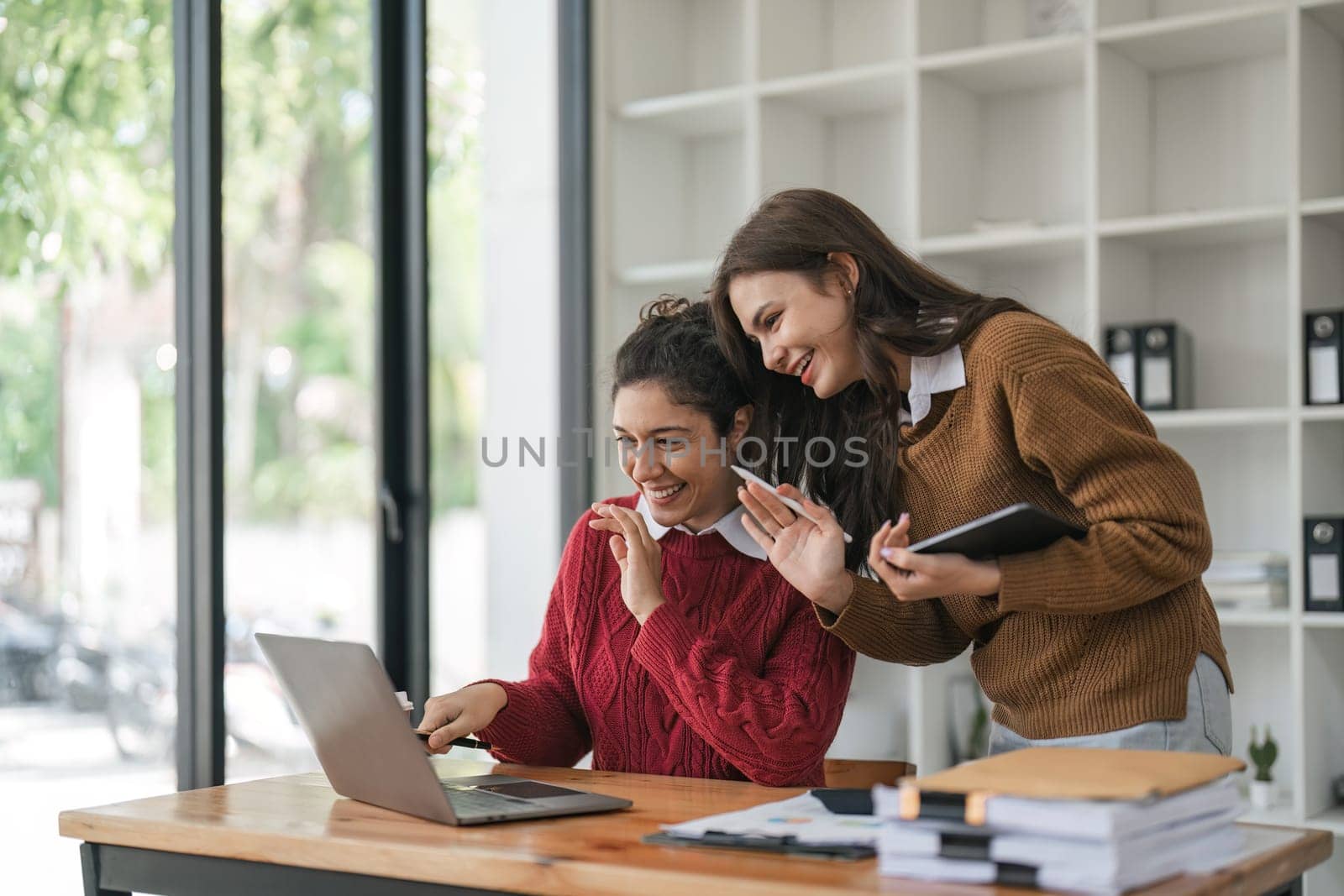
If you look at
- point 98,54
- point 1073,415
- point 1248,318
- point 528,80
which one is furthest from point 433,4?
point 1073,415

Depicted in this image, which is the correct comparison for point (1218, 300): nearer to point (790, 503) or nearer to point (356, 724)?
point (790, 503)

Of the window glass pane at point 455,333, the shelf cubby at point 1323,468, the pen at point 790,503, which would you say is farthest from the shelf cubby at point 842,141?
the pen at point 790,503

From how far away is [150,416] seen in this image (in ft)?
8.93

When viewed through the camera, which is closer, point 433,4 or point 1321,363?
point 1321,363

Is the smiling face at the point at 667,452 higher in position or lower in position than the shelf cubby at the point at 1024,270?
lower

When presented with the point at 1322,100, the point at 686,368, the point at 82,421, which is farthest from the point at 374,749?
the point at 1322,100

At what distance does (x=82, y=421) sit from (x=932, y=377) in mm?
1614

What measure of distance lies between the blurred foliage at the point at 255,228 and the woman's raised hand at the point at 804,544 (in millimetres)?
1440

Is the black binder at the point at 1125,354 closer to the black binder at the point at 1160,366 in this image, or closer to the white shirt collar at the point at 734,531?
the black binder at the point at 1160,366

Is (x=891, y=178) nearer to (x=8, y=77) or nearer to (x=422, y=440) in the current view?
(x=422, y=440)

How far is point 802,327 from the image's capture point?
5.90 ft

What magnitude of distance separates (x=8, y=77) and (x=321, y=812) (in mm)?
1539

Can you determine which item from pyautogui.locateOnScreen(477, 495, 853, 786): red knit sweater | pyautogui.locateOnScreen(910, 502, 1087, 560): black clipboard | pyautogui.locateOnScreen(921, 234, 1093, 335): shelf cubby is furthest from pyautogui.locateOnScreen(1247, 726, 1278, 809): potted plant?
pyautogui.locateOnScreen(910, 502, 1087, 560): black clipboard

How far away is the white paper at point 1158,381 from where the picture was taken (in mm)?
3059
